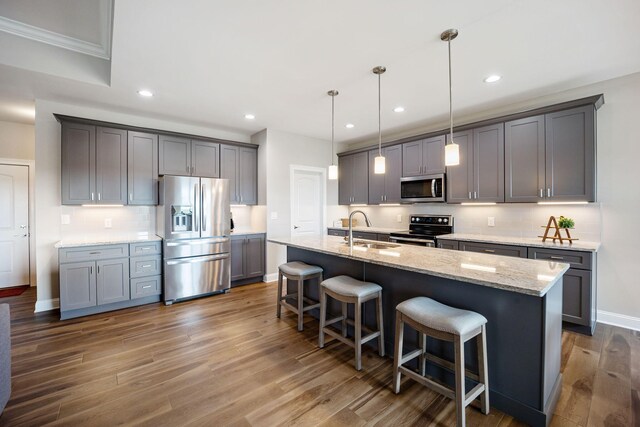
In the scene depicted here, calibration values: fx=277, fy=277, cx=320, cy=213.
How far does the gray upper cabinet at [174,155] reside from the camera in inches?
167

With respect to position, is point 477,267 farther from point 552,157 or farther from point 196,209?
point 196,209

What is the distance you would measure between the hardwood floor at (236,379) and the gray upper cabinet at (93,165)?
63.4 inches

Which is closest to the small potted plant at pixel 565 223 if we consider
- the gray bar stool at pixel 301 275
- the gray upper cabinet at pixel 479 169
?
the gray upper cabinet at pixel 479 169

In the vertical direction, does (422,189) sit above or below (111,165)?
below

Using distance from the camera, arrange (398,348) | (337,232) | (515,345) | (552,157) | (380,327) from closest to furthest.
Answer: (515,345) < (398,348) < (380,327) < (552,157) < (337,232)

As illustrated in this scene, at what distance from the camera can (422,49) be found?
2.45m

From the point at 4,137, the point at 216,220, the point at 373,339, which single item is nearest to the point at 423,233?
the point at 373,339

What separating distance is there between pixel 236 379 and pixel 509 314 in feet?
6.65

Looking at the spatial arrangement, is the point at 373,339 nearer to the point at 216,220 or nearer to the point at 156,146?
the point at 216,220

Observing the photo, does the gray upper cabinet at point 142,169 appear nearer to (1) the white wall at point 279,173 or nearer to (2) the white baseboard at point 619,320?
(1) the white wall at point 279,173

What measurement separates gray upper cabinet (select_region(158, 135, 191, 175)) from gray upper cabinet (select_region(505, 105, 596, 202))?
183 inches

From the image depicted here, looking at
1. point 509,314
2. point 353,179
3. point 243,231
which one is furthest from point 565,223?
point 243,231

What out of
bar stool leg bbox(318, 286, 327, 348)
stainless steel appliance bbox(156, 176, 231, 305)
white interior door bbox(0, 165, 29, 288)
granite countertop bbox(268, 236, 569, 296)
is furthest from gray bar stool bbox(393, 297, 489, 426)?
white interior door bbox(0, 165, 29, 288)

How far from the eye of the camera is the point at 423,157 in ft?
14.8
